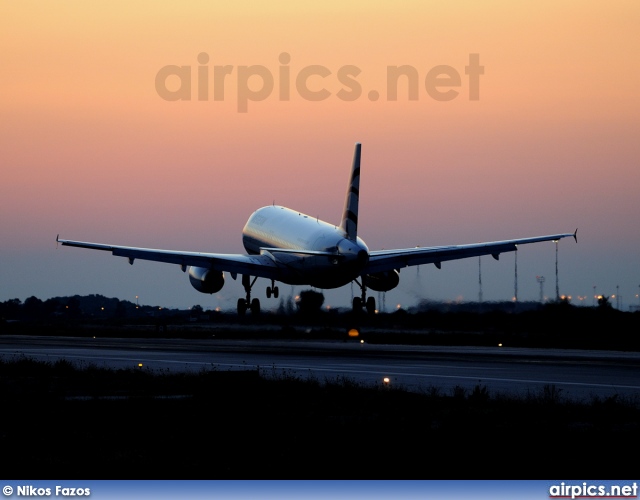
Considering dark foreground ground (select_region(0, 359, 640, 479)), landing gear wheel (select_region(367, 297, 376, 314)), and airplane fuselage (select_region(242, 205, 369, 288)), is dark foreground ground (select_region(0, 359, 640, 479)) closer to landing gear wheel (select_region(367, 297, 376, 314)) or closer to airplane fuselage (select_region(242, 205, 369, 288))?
airplane fuselage (select_region(242, 205, 369, 288))

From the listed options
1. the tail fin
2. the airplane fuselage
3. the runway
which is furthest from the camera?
the tail fin

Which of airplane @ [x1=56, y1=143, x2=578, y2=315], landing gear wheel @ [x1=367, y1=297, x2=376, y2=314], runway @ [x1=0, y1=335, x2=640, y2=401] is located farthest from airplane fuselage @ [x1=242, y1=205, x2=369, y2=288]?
runway @ [x1=0, y1=335, x2=640, y2=401]

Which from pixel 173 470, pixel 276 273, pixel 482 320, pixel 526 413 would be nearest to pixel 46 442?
pixel 173 470

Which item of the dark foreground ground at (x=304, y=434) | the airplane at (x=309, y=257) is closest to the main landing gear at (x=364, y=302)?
the airplane at (x=309, y=257)

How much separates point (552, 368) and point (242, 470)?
2577cm

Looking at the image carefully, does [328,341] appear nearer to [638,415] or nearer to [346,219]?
[346,219]

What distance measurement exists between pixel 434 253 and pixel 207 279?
15523 mm

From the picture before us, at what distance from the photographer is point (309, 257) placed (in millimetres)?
70875

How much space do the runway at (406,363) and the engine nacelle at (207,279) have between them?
14464mm

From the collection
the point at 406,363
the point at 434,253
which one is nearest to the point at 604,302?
the point at 434,253

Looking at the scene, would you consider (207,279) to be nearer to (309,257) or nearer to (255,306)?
(255,306)

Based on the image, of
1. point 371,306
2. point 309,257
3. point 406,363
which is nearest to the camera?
point 406,363

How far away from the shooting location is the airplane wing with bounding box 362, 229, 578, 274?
7591 cm

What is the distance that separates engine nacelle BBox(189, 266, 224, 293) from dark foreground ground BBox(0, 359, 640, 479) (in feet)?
157
